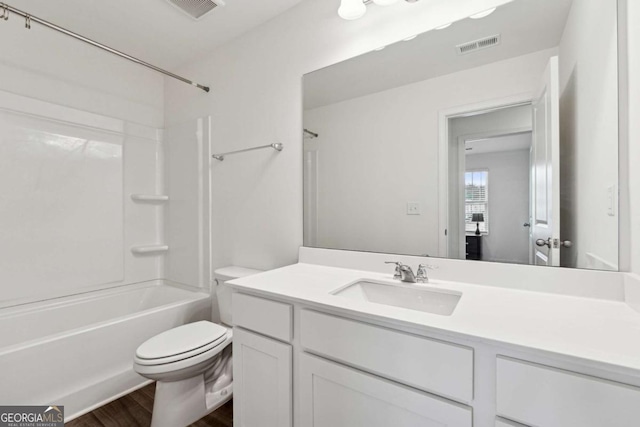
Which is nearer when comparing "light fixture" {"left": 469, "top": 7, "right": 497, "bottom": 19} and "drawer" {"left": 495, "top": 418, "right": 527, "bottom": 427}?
"drawer" {"left": 495, "top": 418, "right": 527, "bottom": 427}

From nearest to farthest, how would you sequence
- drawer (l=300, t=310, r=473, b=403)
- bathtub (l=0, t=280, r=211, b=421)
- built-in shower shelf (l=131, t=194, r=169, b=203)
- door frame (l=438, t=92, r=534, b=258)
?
drawer (l=300, t=310, r=473, b=403) → door frame (l=438, t=92, r=534, b=258) → bathtub (l=0, t=280, r=211, b=421) → built-in shower shelf (l=131, t=194, r=169, b=203)

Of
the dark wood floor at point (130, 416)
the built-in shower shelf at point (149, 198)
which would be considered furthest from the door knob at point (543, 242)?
the built-in shower shelf at point (149, 198)

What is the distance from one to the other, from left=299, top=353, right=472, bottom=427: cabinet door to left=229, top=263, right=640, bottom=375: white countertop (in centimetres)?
20

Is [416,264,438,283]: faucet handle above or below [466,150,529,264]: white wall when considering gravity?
below

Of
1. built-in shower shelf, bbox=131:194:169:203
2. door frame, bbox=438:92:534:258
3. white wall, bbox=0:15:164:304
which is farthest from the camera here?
built-in shower shelf, bbox=131:194:169:203

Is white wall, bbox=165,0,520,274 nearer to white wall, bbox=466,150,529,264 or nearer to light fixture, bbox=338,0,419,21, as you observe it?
light fixture, bbox=338,0,419,21

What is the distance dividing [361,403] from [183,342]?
1018 mm

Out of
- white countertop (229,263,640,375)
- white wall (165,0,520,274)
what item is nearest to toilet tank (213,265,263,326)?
white wall (165,0,520,274)

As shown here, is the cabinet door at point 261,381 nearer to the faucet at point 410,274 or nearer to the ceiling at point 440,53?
the faucet at point 410,274

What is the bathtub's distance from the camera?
57.0 inches

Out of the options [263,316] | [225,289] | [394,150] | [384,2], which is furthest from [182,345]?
[384,2]

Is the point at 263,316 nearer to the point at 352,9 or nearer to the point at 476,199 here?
the point at 476,199

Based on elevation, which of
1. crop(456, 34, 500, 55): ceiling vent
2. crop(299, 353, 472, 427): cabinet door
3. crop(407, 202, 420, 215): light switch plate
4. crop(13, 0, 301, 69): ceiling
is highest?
crop(13, 0, 301, 69): ceiling

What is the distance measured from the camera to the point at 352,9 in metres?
1.39
